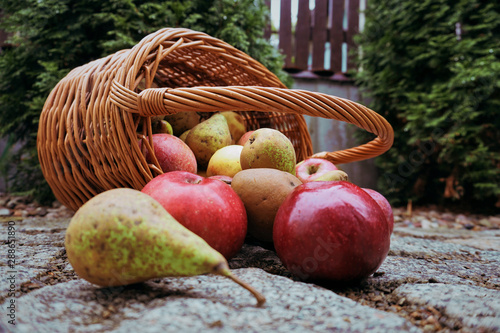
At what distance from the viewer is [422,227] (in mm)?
3084

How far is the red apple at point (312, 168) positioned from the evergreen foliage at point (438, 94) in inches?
92.1

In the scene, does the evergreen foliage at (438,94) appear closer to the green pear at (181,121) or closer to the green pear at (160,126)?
the green pear at (181,121)

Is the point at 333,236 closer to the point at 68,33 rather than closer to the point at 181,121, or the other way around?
the point at 181,121

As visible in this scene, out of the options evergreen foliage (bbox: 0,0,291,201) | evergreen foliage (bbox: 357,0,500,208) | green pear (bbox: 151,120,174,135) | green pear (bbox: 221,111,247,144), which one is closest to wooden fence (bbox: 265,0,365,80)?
evergreen foliage (bbox: 357,0,500,208)

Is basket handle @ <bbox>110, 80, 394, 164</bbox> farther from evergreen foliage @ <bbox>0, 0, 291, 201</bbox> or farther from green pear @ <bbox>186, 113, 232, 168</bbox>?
evergreen foliage @ <bbox>0, 0, 291, 201</bbox>

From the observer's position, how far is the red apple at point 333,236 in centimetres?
99

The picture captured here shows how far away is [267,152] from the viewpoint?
4.78ft

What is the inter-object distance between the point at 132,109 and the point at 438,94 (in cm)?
326

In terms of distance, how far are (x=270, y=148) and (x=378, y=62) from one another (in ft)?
11.5

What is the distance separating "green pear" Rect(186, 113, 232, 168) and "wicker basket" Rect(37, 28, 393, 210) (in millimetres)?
334

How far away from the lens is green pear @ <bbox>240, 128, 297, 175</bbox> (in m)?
1.46

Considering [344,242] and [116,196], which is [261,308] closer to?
[344,242]

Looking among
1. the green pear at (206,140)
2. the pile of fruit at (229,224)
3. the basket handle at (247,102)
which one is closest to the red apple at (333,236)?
the pile of fruit at (229,224)

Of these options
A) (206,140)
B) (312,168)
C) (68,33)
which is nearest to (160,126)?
(206,140)
